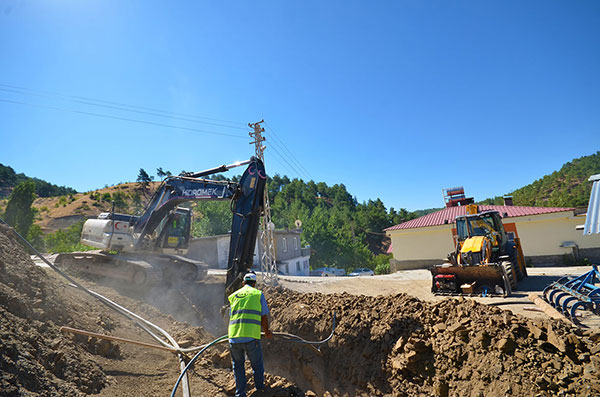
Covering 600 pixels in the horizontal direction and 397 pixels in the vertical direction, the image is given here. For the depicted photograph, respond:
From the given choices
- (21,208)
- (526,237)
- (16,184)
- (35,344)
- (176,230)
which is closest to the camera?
(35,344)

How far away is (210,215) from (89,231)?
89.0ft

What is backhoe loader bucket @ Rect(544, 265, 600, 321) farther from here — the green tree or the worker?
the green tree

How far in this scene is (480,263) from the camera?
1048 centimetres

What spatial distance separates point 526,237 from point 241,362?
22185 mm

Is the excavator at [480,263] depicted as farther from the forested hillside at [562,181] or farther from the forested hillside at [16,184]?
the forested hillside at [16,184]

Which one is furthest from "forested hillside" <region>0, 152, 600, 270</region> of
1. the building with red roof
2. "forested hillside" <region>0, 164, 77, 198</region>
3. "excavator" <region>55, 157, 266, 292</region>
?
the building with red roof

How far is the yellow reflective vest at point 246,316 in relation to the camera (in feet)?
14.7

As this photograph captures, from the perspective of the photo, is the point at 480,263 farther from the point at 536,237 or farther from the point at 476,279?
the point at 536,237

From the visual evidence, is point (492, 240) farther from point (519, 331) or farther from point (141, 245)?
point (141, 245)

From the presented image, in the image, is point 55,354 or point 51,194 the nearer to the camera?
point 55,354

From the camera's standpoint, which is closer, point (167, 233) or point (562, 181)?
point (167, 233)

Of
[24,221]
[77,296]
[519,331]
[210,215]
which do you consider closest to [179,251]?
[77,296]

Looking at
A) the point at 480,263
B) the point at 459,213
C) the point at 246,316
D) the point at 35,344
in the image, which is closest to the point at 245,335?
the point at 246,316

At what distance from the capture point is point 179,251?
12.4m
